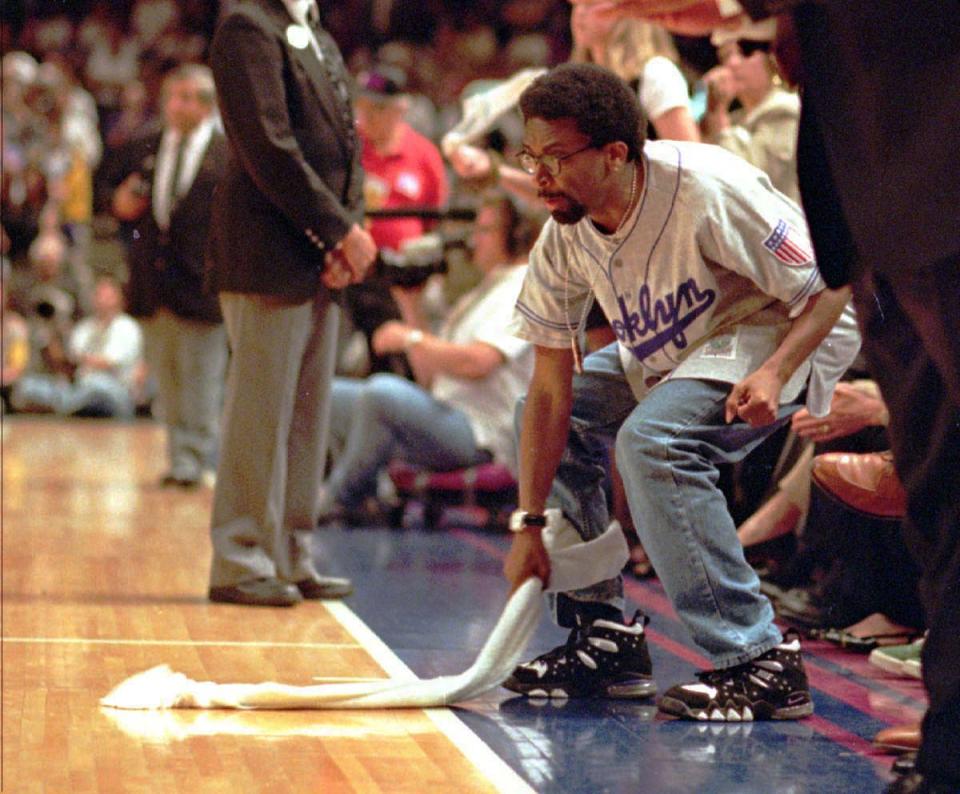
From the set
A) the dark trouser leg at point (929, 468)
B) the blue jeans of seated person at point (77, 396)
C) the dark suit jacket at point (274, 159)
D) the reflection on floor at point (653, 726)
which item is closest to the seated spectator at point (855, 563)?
the reflection on floor at point (653, 726)

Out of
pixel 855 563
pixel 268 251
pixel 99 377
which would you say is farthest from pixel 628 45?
pixel 99 377

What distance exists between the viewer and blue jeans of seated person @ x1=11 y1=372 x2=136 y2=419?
11805mm

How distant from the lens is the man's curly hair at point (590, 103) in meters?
3.28

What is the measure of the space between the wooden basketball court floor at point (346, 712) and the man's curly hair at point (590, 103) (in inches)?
45.7

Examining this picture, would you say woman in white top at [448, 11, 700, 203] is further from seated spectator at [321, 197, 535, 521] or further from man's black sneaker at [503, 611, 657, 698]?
man's black sneaker at [503, 611, 657, 698]

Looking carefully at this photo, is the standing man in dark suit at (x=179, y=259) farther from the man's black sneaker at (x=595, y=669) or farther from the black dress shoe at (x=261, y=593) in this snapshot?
the man's black sneaker at (x=595, y=669)

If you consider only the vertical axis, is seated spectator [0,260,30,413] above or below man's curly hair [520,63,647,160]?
below

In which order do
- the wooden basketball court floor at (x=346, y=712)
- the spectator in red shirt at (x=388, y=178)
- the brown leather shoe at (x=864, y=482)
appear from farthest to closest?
the spectator in red shirt at (x=388, y=178), the brown leather shoe at (x=864, y=482), the wooden basketball court floor at (x=346, y=712)

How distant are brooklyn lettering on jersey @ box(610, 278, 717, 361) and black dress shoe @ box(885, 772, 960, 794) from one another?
1.24 metres

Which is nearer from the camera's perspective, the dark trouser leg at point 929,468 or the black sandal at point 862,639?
the dark trouser leg at point 929,468

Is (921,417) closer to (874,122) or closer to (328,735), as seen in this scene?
(874,122)

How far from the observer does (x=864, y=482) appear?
3.89 metres

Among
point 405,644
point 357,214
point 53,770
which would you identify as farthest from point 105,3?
point 53,770

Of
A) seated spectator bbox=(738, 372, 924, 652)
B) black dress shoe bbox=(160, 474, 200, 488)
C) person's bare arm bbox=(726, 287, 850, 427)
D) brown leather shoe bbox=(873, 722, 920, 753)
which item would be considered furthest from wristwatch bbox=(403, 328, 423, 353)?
brown leather shoe bbox=(873, 722, 920, 753)
